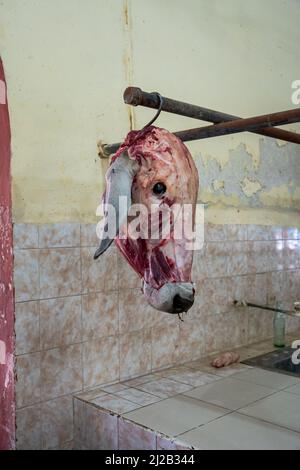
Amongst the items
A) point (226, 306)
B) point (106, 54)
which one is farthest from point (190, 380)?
point (106, 54)

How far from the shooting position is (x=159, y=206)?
49.9 inches

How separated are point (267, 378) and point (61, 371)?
0.98m

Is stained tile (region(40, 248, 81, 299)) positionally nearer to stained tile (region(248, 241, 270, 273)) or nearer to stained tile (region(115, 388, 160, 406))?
stained tile (region(115, 388, 160, 406))

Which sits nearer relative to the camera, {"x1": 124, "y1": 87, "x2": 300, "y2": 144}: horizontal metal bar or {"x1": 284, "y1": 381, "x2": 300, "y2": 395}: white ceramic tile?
{"x1": 124, "y1": 87, "x2": 300, "y2": 144}: horizontal metal bar

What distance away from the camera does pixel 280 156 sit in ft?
9.84

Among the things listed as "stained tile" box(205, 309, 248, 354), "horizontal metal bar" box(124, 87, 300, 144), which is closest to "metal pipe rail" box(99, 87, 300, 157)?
"horizontal metal bar" box(124, 87, 300, 144)

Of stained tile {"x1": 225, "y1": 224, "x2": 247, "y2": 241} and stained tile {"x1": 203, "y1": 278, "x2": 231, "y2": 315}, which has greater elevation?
stained tile {"x1": 225, "y1": 224, "x2": 247, "y2": 241}

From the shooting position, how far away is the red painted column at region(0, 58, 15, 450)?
174 centimetres

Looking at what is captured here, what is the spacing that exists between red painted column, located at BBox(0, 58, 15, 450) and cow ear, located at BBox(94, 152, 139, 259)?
64 centimetres

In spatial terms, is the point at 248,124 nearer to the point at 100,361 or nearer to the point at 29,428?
the point at 100,361

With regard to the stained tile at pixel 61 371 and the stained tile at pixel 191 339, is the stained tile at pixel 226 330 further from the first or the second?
the stained tile at pixel 61 371

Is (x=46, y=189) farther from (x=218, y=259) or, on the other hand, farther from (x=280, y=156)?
(x=280, y=156)

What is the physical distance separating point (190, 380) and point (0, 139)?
4.45 feet

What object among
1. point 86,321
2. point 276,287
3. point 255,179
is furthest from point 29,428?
point 255,179
